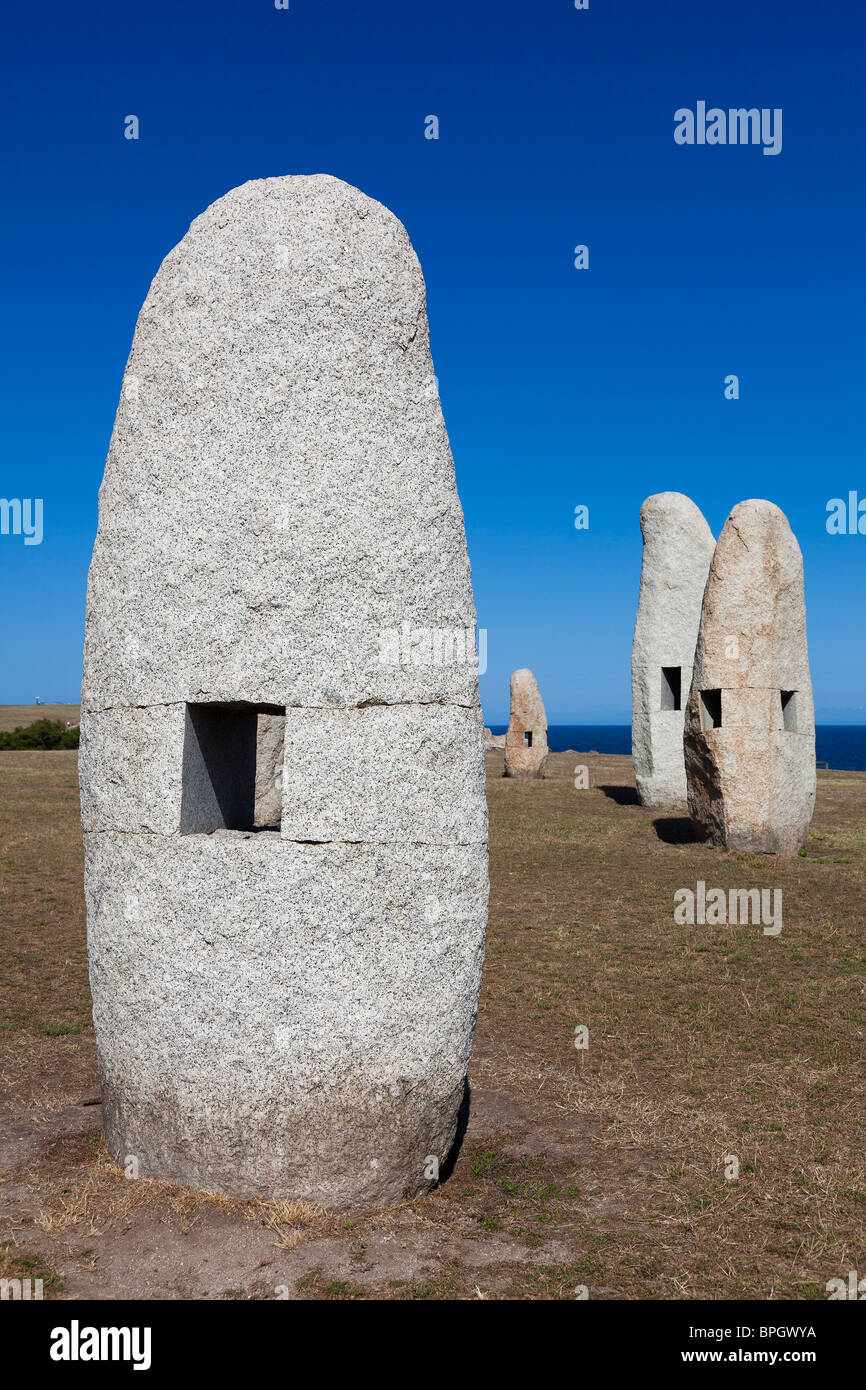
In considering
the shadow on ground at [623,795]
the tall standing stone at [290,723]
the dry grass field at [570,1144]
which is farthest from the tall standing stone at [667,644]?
the tall standing stone at [290,723]

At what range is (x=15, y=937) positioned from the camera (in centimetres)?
934

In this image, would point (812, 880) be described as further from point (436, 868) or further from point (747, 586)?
point (436, 868)

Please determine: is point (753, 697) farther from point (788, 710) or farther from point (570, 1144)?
point (570, 1144)

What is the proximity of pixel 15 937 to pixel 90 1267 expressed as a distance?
231 inches

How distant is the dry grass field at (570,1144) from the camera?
13.2 ft

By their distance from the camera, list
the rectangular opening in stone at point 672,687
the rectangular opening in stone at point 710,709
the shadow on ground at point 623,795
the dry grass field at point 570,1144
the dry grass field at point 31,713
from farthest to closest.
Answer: the dry grass field at point 31,713 < the shadow on ground at point 623,795 < the rectangular opening in stone at point 672,687 < the rectangular opening in stone at point 710,709 < the dry grass field at point 570,1144

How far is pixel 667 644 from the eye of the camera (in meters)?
19.3

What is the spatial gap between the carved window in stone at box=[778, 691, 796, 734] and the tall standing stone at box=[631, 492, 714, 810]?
459 cm

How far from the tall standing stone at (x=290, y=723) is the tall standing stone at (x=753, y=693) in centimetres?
951

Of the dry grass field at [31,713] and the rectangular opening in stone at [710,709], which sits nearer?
the rectangular opening in stone at [710,709]

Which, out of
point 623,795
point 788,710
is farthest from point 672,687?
point 788,710

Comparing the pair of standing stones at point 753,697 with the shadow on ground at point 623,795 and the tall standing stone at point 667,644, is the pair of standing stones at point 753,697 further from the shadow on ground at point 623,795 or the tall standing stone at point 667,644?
the shadow on ground at point 623,795

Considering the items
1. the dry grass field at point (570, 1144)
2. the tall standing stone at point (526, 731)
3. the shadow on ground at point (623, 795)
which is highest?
the tall standing stone at point (526, 731)
